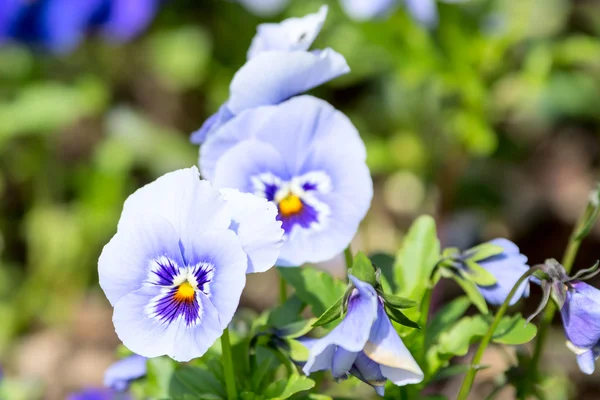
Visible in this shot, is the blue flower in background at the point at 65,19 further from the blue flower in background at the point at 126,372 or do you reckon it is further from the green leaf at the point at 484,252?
the green leaf at the point at 484,252

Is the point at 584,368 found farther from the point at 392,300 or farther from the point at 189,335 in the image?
the point at 189,335

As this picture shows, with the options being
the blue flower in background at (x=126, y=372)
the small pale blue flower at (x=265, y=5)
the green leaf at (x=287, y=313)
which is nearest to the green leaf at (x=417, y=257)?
the green leaf at (x=287, y=313)

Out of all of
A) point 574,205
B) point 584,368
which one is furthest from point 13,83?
point 584,368

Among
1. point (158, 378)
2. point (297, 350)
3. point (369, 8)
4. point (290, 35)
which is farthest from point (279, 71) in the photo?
point (369, 8)

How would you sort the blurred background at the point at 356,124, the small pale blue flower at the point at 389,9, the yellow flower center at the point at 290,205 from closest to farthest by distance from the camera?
the yellow flower center at the point at 290,205
the small pale blue flower at the point at 389,9
the blurred background at the point at 356,124

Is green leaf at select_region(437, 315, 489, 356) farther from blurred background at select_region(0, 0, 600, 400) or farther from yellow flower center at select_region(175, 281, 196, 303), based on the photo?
→ blurred background at select_region(0, 0, 600, 400)

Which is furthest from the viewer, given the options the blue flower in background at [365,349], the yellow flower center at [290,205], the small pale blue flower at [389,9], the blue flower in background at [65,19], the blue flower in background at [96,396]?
the blue flower in background at [65,19]
